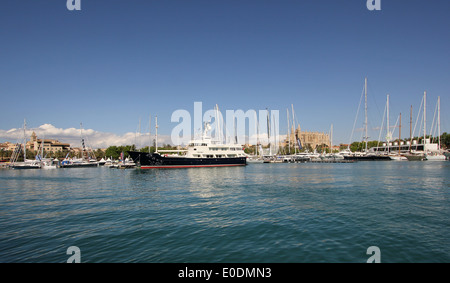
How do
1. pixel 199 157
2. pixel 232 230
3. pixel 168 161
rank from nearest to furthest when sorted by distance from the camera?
pixel 232 230 < pixel 168 161 < pixel 199 157

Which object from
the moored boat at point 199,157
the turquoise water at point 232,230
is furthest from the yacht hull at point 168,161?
the turquoise water at point 232,230

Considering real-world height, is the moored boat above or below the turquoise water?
above

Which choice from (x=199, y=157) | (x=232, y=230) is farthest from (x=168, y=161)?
(x=232, y=230)

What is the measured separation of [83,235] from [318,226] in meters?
12.3

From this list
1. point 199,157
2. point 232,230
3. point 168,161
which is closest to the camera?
point 232,230

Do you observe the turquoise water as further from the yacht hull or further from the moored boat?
the moored boat

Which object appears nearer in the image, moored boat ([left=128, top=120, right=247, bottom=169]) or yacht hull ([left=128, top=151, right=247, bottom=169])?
yacht hull ([left=128, top=151, right=247, bottom=169])

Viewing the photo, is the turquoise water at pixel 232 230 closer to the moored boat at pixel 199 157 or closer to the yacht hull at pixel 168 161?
the yacht hull at pixel 168 161

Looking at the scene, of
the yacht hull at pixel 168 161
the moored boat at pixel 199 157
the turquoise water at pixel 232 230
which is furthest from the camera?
the moored boat at pixel 199 157

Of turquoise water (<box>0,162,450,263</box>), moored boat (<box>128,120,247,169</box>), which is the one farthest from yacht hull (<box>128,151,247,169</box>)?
turquoise water (<box>0,162,450,263</box>)

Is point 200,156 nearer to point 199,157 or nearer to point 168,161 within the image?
point 199,157
